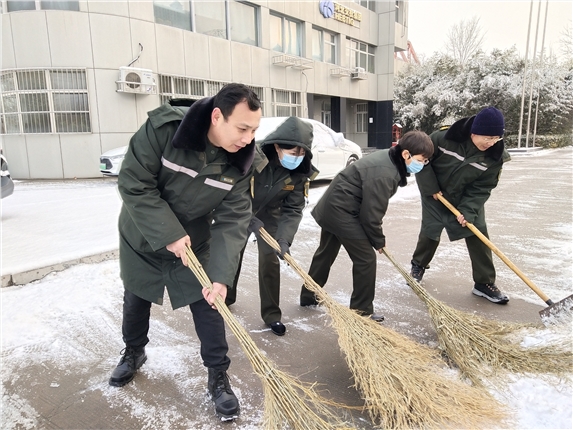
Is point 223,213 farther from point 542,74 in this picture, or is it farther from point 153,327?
point 542,74

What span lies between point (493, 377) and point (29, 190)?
9.31 meters

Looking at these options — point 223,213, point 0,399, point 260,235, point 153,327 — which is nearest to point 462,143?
point 260,235

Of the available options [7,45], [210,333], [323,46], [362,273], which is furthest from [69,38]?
[323,46]

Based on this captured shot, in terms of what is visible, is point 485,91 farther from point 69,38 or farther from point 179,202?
point 179,202

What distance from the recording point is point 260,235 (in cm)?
289

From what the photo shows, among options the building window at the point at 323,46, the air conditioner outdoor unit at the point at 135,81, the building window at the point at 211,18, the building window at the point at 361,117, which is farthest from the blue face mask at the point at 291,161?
the building window at the point at 361,117

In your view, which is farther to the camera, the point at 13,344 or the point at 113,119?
the point at 113,119

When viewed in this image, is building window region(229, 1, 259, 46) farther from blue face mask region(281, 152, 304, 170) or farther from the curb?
blue face mask region(281, 152, 304, 170)

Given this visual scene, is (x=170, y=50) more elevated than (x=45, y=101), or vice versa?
(x=170, y=50)

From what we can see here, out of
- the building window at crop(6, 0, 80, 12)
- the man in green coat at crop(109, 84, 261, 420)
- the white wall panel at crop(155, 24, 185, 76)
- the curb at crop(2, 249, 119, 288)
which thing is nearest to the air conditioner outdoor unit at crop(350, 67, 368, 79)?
the white wall panel at crop(155, 24, 185, 76)

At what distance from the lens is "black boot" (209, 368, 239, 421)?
2094 millimetres

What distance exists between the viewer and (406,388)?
202cm

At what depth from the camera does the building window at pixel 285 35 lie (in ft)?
52.1

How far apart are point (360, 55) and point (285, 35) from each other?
6.46 m
